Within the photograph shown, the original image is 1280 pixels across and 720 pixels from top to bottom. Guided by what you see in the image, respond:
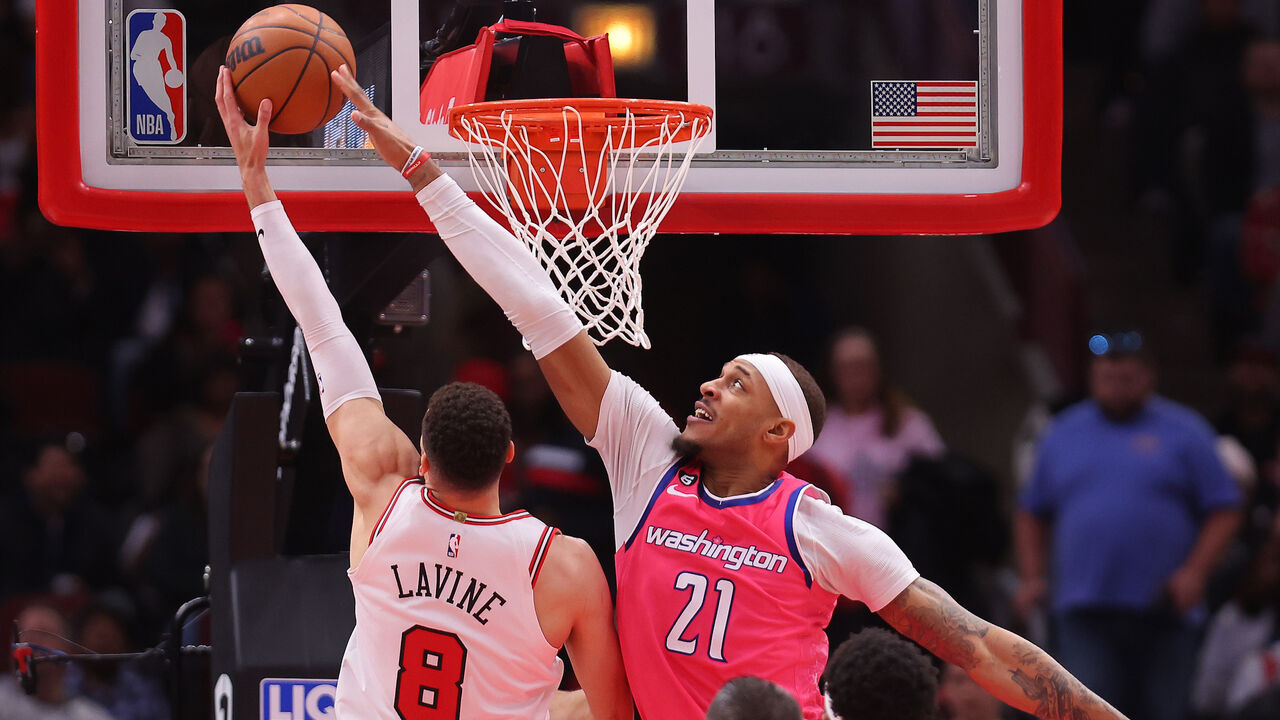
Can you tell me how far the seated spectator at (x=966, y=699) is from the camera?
20.4 feet

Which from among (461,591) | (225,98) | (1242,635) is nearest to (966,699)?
(1242,635)

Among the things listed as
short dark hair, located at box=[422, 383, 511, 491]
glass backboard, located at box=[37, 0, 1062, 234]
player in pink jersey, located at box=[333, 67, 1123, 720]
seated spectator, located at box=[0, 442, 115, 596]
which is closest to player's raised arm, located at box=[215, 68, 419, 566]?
short dark hair, located at box=[422, 383, 511, 491]

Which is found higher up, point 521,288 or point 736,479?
point 521,288

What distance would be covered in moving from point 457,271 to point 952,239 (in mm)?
3105

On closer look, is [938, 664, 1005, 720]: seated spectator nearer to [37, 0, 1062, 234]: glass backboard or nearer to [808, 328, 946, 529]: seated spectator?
[808, 328, 946, 529]: seated spectator

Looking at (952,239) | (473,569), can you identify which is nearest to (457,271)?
(952,239)

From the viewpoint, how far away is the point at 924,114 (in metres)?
4.98

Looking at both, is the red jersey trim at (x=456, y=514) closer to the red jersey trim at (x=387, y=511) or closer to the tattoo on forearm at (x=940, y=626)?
the red jersey trim at (x=387, y=511)

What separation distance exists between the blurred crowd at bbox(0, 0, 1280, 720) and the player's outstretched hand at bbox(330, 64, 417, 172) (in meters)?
1.02

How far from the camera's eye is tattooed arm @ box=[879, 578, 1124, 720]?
3.97 metres

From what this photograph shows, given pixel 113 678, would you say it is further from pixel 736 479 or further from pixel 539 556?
pixel 736 479

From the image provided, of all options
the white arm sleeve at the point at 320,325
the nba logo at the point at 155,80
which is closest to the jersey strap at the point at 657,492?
the white arm sleeve at the point at 320,325

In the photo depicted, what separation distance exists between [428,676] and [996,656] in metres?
1.39

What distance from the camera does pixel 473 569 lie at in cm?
395
